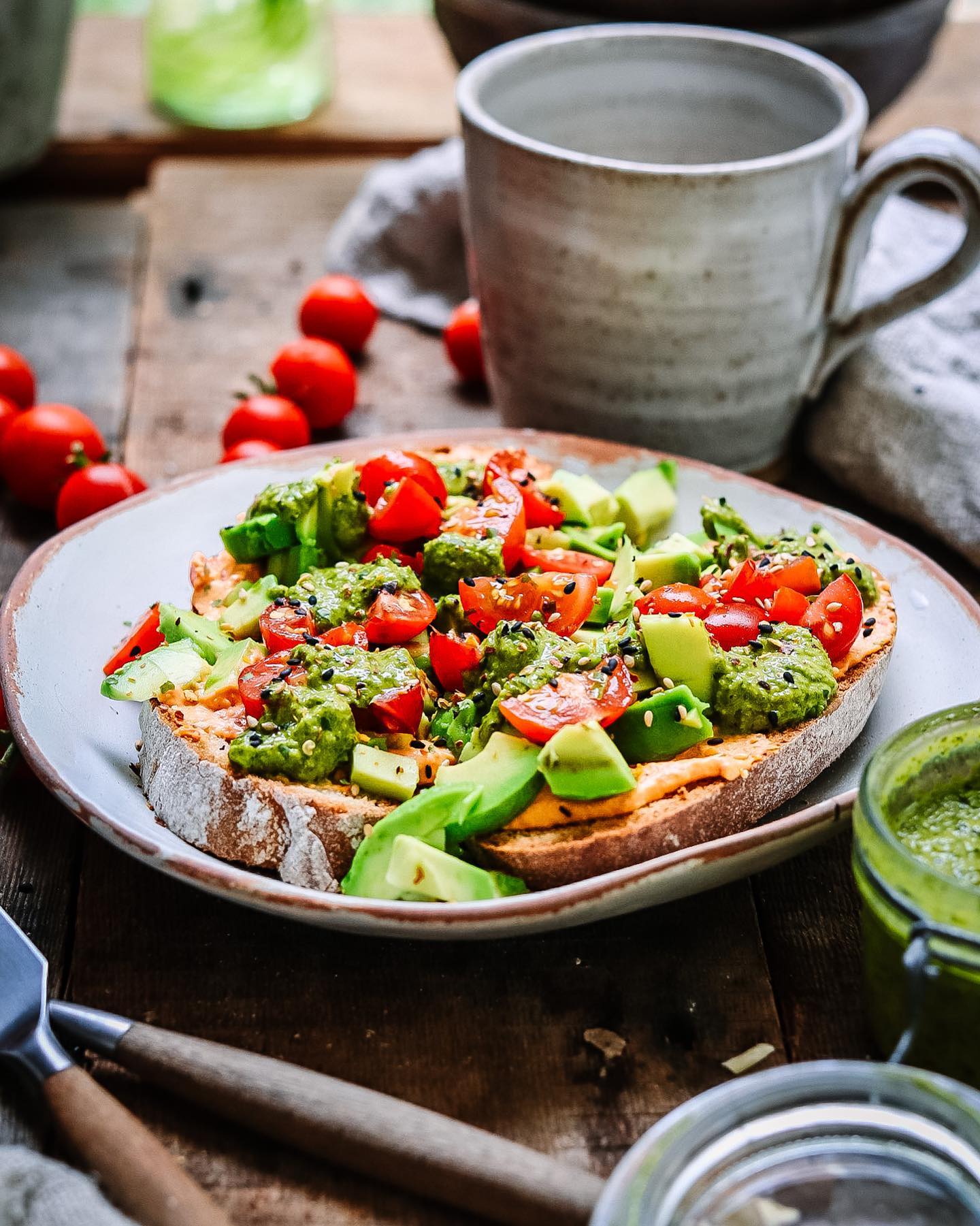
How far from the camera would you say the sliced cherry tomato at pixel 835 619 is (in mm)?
2199

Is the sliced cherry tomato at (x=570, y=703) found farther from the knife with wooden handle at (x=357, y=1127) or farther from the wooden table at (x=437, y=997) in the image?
the knife with wooden handle at (x=357, y=1127)

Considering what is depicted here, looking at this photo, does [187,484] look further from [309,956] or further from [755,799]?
[755,799]

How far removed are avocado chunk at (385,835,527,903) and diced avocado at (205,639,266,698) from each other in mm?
445

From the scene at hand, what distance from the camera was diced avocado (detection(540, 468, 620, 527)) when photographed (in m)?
2.55

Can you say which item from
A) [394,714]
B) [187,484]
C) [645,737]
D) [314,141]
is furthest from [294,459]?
[314,141]

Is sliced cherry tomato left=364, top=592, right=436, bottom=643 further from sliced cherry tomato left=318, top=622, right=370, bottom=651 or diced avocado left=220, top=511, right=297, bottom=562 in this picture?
diced avocado left=220, top=511, right=297, bottom=562

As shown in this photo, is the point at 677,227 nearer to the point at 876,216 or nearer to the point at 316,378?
the point at 876,216

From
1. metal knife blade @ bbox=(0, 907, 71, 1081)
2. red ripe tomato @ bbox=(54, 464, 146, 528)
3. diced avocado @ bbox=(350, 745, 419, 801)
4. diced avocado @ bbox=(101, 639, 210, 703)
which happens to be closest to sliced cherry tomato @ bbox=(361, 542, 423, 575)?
diced avocado @ bbox=(101, 639, 210, 703)

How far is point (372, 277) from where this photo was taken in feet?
13.4

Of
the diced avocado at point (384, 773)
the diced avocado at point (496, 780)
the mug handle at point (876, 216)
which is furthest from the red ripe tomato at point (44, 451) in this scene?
the mug handle at point (876, 216)

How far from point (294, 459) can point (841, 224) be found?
49.8 inches

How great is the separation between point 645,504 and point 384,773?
0.92m

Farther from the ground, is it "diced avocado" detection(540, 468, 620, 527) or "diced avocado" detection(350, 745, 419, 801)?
"diced avocado" detection(350, 745, 419, 801)

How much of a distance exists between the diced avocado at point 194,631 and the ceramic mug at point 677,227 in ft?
3.70
